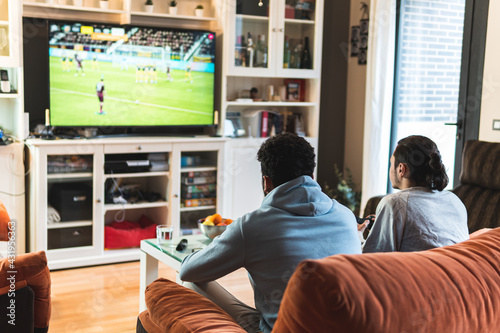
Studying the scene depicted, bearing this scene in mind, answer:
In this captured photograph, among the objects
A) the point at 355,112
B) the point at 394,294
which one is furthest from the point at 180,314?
the point at 355,112

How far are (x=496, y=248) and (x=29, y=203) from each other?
3.46 meters

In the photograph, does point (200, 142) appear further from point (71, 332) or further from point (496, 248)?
point (496, 248)

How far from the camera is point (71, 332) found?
9.86ft

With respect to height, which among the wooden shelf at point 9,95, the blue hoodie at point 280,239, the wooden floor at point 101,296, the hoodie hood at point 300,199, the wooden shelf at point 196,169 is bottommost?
the wooden floor at point 101,296

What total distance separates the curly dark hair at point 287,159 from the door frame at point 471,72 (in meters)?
2.45

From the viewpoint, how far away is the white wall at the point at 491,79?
12.5 feet

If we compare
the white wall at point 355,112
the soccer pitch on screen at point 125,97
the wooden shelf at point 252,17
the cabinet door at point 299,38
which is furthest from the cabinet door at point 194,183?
the white wall at point 355,112

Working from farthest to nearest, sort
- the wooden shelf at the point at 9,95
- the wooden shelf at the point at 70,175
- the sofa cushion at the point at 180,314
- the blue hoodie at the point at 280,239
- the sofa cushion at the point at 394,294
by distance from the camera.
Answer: the wooden shelf at the point at 70,175
the wooden shelf at the point at 9,95
the blue hoodie at the point at 280,239
the sofa cushion at the point at 180,314
the sofa cushion at the point at 394,294

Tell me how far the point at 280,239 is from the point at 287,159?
0.31 m

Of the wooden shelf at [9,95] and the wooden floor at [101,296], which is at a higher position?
the wooden shelf at [9,95]

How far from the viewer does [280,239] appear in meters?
1.75

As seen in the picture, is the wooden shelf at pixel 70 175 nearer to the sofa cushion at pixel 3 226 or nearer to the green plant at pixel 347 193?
the sofa cushion at pixel 3 226

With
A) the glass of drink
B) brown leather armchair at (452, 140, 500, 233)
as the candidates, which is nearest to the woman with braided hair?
the glass of drink

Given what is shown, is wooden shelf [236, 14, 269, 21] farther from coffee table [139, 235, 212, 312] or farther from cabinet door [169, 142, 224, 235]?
coffee table [139, 235, 212, 312]
